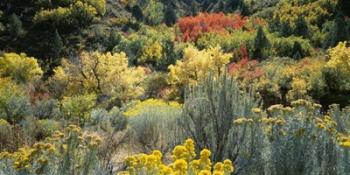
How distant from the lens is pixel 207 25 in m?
113

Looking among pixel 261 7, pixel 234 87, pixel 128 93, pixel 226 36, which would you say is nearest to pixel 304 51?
pixel 226 36

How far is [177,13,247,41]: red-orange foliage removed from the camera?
107m

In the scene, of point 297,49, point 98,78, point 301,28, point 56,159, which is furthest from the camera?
point 301,28

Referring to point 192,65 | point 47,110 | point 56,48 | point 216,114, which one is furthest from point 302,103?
point 56,48

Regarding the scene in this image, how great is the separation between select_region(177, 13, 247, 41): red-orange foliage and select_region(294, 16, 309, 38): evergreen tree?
22.0 meters

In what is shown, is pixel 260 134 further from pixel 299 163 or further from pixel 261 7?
pixel 261 7

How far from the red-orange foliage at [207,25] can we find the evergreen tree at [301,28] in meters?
22.0

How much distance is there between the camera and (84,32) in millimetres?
94000

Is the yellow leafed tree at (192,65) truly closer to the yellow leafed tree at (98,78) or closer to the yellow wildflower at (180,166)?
Result: the yellow leafed tree at (98,78)

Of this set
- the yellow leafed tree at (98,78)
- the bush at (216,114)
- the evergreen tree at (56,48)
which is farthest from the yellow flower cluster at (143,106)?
the evergreen tree at (56,48)

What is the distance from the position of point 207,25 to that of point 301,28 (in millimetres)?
34277

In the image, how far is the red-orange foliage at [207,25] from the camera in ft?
352

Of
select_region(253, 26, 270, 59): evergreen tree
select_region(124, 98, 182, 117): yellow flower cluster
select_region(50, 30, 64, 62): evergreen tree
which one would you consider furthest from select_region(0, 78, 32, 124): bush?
select_region(50, 30, 64, 62): evergreen tree

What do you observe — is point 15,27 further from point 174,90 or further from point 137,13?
point 174,90
